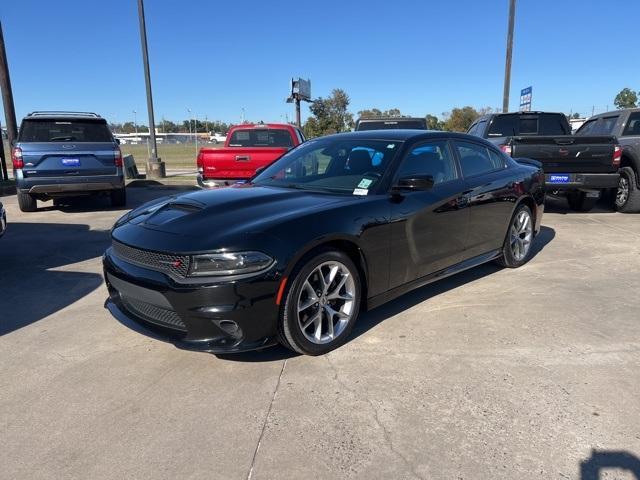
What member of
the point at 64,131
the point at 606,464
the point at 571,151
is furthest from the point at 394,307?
the point at 64,131

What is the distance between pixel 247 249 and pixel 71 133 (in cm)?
795

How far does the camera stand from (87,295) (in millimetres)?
4863

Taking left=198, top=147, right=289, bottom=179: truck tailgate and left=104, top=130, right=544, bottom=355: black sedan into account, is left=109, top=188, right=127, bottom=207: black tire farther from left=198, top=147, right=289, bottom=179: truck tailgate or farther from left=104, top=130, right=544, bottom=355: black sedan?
left=104, top=130, right=544, bottom=355: black sedan

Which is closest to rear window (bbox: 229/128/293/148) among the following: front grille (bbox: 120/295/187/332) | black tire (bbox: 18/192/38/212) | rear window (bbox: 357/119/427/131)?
rear window (bbox: 357/119/427/131)

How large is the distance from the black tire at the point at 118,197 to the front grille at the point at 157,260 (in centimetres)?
702

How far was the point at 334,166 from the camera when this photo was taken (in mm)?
4438

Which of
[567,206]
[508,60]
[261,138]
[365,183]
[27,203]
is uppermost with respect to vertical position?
[508,60]

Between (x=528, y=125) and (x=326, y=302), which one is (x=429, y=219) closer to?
(x=326, y=302)

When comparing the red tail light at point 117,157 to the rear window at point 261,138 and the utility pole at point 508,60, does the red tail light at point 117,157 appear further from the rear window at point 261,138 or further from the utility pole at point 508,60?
the utility pole at point 508,60

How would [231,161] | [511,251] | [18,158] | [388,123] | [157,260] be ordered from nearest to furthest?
[157,260] → [511,251] → [18,158] → [231,161] → [388,123]

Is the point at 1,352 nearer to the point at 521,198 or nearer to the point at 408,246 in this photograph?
the point at 408,246

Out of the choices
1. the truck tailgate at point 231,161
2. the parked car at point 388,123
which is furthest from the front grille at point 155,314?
the parked car at point 388,123

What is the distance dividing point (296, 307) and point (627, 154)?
27.3 ft

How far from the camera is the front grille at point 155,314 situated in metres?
3.07
